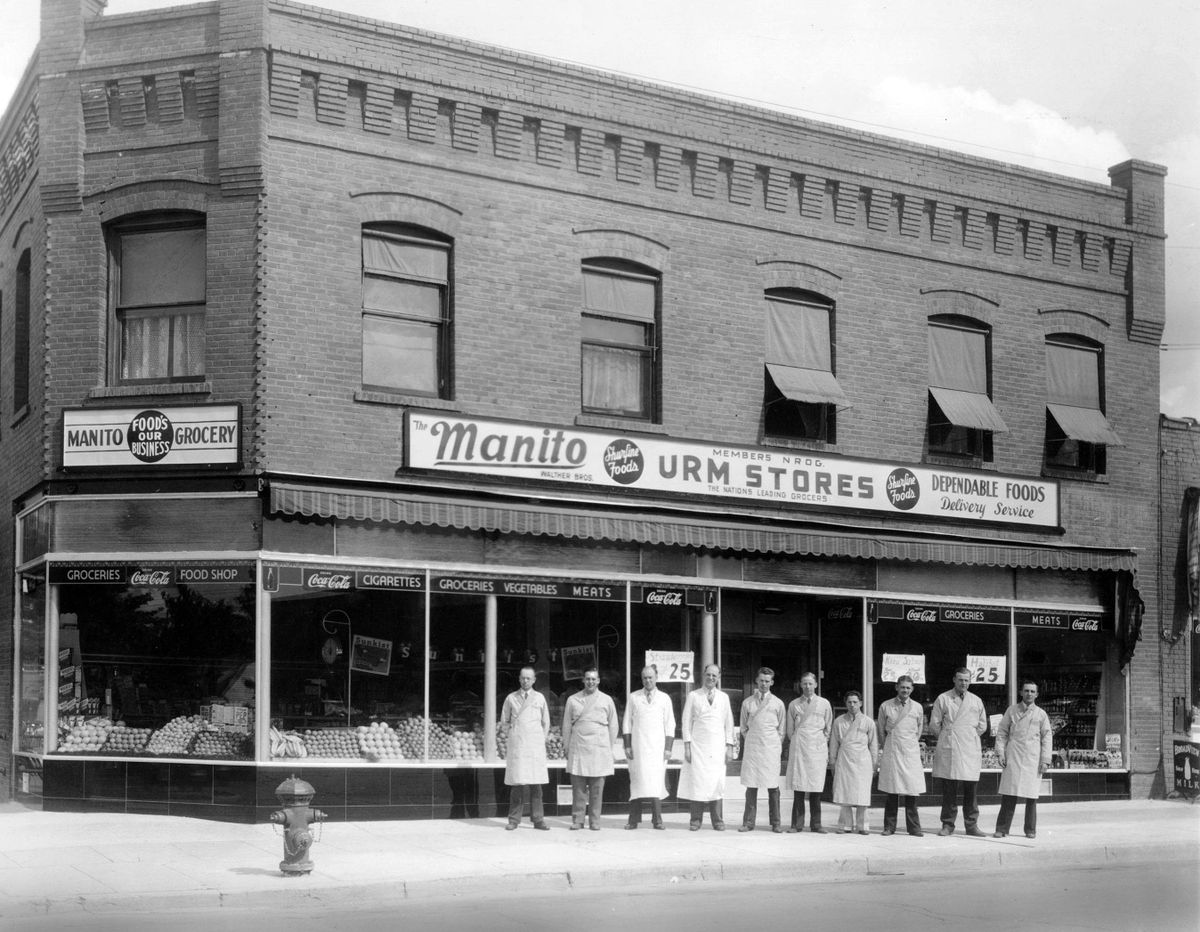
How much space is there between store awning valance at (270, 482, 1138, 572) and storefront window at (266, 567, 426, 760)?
0.73m

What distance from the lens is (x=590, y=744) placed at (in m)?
15.7

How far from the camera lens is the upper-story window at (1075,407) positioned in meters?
21.1

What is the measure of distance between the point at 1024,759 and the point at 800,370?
5.87 metres

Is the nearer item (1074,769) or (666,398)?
(666,398)

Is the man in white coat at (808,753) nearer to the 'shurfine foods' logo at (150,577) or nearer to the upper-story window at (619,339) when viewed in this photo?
the upper-story window at (619,339)

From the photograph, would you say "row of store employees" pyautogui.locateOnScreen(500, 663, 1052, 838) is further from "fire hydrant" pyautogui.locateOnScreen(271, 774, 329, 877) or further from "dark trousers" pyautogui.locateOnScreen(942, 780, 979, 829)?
"fire hydrant" pyautogui.locateOnScreen(271, 774, 329, 877)

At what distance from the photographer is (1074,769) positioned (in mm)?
20641

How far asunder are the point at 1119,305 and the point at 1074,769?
672cm

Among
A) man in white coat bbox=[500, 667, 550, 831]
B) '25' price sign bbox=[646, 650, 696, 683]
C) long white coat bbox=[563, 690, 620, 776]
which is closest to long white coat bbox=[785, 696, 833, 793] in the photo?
long white coat bbox=[563, 690, 620, 776]

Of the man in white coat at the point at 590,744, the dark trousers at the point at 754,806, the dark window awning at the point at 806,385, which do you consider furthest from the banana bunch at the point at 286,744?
the dark window awning at the point at 806,385

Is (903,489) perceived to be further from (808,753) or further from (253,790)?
(253,790)

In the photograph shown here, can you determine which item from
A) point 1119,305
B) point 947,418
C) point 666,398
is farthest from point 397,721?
point 1119,305

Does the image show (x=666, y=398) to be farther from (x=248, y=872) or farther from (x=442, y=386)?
(x=248, y=872)

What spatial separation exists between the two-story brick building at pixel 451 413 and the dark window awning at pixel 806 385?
0.18ft
